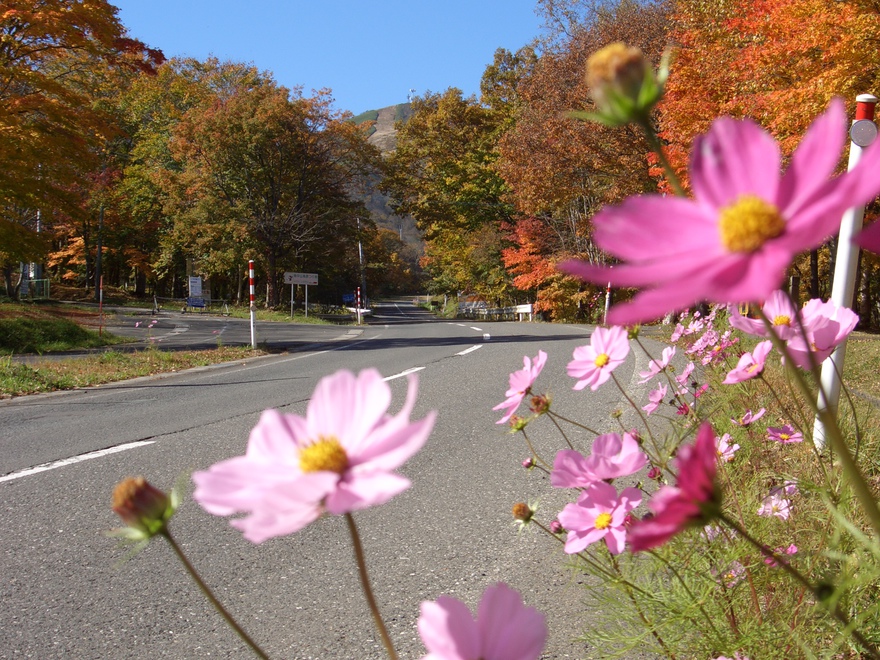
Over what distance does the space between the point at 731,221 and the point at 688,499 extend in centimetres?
13

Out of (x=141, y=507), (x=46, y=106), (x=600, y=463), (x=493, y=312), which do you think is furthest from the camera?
(x=493, y=312)

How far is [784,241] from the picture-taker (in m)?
0.27

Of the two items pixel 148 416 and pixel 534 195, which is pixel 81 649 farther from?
pixel 534 195

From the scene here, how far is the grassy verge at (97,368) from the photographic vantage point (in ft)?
20.3

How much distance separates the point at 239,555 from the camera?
2285 mm

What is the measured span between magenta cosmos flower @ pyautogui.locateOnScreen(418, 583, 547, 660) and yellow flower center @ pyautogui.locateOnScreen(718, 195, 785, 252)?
0.69ft

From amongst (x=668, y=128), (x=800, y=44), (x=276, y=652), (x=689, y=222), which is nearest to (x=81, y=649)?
(x=276, y=652)

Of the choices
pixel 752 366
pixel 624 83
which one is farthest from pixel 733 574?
pixel 624 83

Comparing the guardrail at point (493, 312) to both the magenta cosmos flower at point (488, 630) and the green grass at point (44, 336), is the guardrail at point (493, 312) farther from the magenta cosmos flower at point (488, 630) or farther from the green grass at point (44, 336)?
the magenta cosmos flower at point (488, 630)

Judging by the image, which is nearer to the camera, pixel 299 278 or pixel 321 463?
pixel 321 463

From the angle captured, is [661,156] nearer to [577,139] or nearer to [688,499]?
[688,499]

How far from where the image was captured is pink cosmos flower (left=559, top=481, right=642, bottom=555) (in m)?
0.73

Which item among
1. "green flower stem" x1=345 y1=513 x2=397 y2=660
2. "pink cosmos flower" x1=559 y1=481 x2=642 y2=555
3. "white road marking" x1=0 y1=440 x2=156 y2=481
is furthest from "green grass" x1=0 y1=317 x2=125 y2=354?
"green flower stem" x1=345 y1=513 x2=397 y2=660

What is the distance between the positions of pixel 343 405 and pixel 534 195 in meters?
17.0
